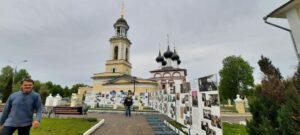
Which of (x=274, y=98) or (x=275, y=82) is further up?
(x=275, y=82)

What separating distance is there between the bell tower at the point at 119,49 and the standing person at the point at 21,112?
139 ft

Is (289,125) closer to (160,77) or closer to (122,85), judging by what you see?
(122,85)

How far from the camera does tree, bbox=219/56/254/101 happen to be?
108 ft

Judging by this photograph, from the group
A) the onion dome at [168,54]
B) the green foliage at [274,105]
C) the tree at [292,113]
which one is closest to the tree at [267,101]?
the green foliage at [274,105]

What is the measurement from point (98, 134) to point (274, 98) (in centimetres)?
615

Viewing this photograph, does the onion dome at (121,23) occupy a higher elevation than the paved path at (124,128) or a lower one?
higher

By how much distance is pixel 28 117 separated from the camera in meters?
3.61

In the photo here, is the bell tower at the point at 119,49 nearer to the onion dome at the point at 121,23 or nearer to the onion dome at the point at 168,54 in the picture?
the onion dome at the point at 121,23

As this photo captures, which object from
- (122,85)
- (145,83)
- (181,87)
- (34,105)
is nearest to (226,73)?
(145,83)

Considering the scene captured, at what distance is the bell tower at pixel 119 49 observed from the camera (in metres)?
46.8

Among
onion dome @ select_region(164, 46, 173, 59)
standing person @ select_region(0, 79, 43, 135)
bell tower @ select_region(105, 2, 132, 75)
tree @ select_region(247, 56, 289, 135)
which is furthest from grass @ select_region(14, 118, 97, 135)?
onion dome @ select_region(164, 46, 173, 59)

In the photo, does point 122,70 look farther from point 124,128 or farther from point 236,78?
point 124,128

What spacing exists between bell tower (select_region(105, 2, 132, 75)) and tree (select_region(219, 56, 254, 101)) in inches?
1014

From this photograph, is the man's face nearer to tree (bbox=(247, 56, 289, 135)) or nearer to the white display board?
the white display board
